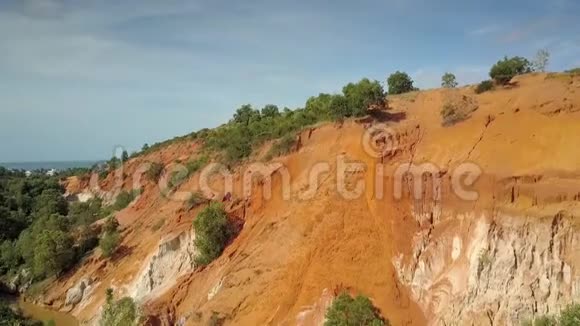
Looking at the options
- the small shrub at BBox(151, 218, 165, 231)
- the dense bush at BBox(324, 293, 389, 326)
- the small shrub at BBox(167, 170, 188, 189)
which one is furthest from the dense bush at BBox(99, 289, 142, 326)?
the small shrub at BBox(167, 170, 188, 189)

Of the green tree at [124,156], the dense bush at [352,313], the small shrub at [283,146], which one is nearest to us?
the dense bush at [352,313]

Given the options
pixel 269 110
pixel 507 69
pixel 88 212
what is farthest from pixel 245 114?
pixel 507 69

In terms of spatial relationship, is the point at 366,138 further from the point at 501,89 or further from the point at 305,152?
the point at 501,89

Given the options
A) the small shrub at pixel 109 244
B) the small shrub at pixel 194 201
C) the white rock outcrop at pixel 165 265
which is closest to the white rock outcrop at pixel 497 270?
the white rock outcrop at pixel 165 265

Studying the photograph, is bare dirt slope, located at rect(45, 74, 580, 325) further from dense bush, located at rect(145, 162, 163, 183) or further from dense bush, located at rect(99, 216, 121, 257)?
dense bush, located at rect(145, 162, 163, 183)

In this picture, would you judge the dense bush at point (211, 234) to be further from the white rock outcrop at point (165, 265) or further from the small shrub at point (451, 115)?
the small shrub at point (451, 115)
